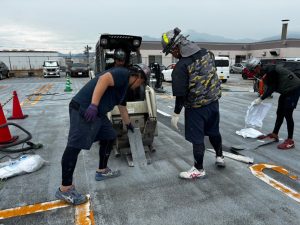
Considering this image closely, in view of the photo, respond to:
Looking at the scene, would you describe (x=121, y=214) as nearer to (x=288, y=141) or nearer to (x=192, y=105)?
(x=192, y=105)

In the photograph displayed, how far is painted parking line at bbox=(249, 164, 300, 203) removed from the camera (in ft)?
10.5

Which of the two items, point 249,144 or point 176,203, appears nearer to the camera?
point 176,203

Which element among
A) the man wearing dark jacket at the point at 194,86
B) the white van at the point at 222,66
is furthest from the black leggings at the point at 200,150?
the white van at the point at 222,66

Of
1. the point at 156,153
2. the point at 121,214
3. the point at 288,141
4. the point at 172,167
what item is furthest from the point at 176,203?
the point at 288,141

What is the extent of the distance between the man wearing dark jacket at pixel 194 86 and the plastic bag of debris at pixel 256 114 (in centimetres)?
215

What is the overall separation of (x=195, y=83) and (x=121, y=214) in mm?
1771

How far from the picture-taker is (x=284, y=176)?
3678 mm

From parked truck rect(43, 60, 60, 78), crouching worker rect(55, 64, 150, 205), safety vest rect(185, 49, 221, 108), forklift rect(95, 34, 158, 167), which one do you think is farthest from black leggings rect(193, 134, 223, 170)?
parked truck rect(43, 60, 60, 78)

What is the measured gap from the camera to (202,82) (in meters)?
3.35

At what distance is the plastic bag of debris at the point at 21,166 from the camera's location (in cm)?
367

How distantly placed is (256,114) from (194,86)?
8.83 ft

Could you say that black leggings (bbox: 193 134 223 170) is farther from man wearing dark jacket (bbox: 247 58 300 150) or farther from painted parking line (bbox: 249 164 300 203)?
man wearing dark jacket (bbox: 247 58 300 150)

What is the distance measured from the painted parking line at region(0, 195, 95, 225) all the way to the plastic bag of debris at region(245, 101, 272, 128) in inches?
150

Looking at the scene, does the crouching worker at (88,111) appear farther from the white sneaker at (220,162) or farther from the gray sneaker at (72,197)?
the white sneaker at (220,162)
